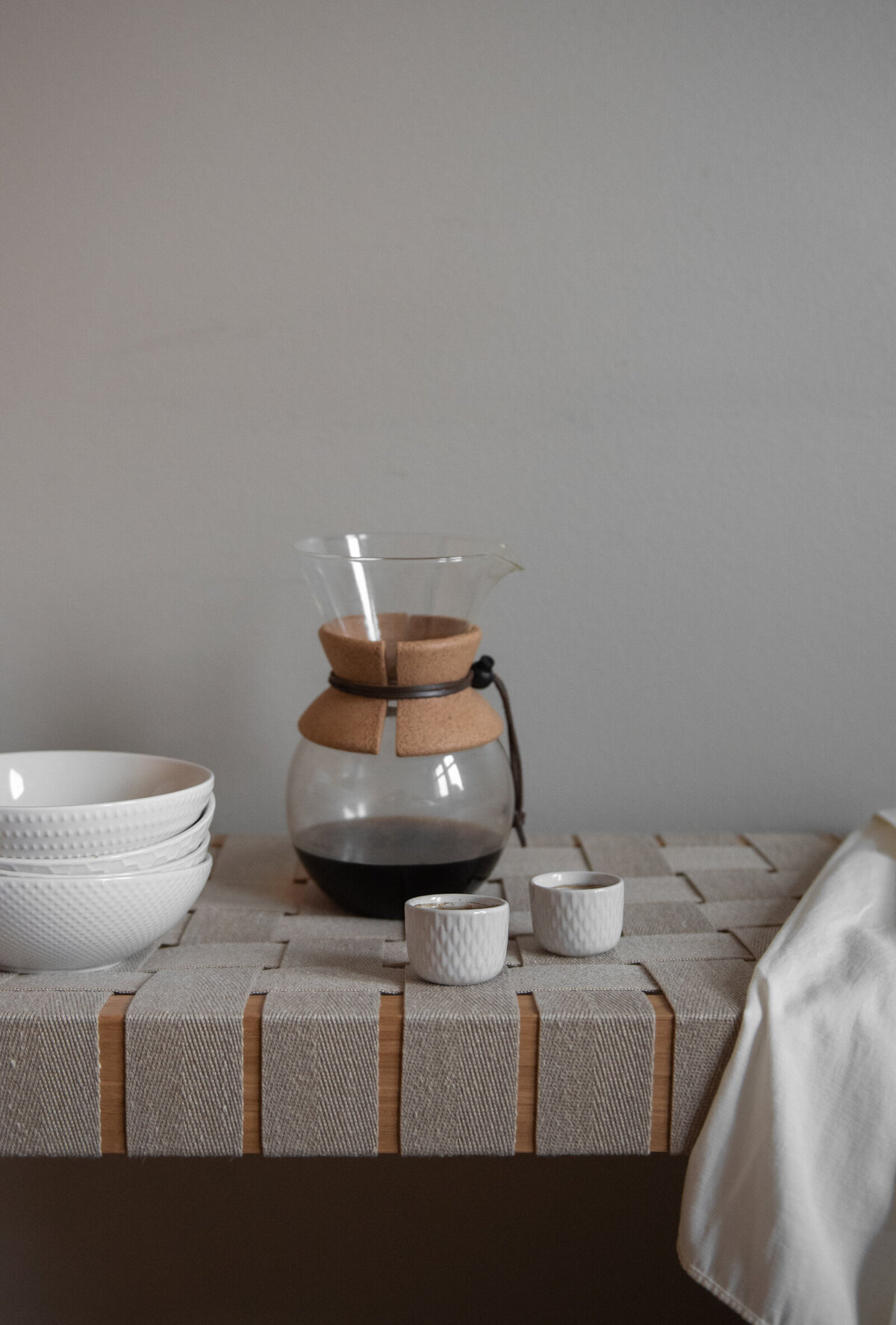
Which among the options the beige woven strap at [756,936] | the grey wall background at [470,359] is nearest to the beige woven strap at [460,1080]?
the beige woven strap at [756,936]

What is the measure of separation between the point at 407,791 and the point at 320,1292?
0.62m

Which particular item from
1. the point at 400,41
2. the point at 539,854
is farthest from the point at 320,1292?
the point at 400,41

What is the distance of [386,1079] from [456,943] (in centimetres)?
9

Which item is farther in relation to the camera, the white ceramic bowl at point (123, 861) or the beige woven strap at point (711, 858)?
the beige woven strap at point (711, 858)

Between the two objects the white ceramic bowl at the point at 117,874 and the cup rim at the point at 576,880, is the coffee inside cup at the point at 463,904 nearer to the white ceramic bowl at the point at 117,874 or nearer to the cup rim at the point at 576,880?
the cup rim at the point at 576,880

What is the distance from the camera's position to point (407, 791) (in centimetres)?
81

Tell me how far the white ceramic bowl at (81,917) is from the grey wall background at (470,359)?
359mm

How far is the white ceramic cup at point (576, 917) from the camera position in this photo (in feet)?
2.38

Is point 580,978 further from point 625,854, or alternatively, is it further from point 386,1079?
point 625,854

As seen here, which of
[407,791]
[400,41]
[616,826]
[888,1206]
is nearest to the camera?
[888,1206]

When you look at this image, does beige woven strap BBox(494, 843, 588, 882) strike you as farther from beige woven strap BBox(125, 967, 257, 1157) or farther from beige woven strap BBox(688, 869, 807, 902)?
beige woven strap BBox(125, 967, 257, 1157)

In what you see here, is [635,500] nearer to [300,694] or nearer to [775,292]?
[775,292]

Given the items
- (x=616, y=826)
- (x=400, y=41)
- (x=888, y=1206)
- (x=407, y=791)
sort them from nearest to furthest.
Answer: (x=888, y=1206)
(x=407, y=791)
(x=400, y=41)
(x=616, y=826)

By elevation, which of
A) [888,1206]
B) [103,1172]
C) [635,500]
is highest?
[635,500]
